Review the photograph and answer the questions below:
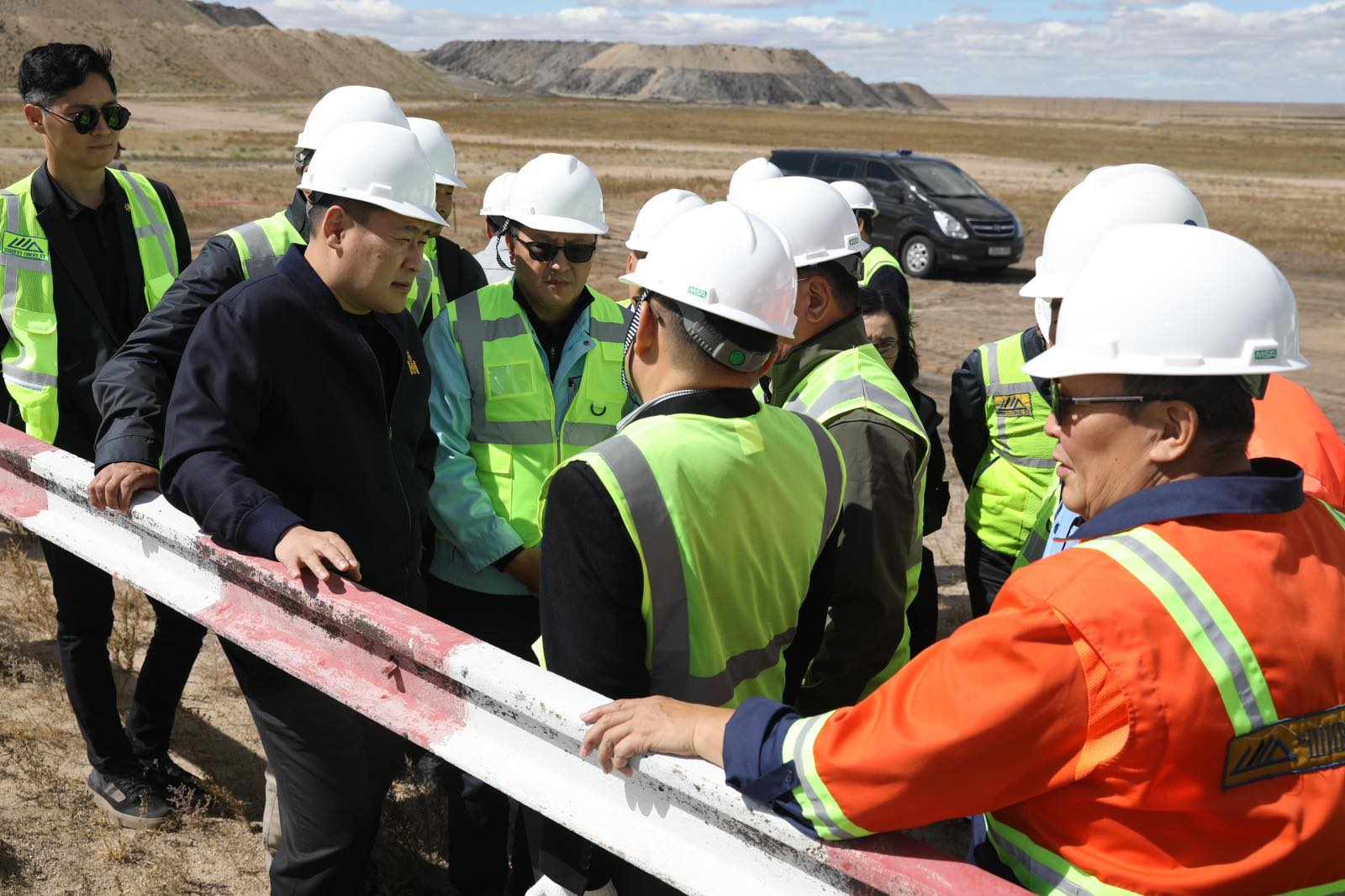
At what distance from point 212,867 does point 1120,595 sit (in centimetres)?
295

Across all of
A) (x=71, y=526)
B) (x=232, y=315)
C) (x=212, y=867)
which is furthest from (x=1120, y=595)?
(x=212, y=867)

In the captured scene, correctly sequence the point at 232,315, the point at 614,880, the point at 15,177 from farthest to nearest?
the point at 15,177 → the point at 232,315 → the point at 614,880

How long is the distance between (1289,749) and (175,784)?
336 centimetres

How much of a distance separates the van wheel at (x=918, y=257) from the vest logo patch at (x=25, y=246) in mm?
15525

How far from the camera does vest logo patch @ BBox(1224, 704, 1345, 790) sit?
152 centimetres

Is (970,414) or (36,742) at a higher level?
(970,414)

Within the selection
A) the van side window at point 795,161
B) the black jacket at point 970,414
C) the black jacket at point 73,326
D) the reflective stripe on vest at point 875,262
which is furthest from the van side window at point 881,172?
the black jacket at point 73,326

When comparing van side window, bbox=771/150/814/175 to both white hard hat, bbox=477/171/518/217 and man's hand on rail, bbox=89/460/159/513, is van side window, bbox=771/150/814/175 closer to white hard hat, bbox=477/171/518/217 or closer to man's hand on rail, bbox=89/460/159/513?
white hard hat, bbox=477/171/518/217

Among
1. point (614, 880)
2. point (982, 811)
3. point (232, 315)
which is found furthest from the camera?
point (232, 315)

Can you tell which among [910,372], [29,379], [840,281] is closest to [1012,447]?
[910,372]

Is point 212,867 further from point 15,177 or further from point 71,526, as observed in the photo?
point 15,177

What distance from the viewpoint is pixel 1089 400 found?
1.79 metres

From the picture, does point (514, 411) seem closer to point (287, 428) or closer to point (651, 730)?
point (287, 428)

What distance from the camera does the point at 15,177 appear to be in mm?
22141
